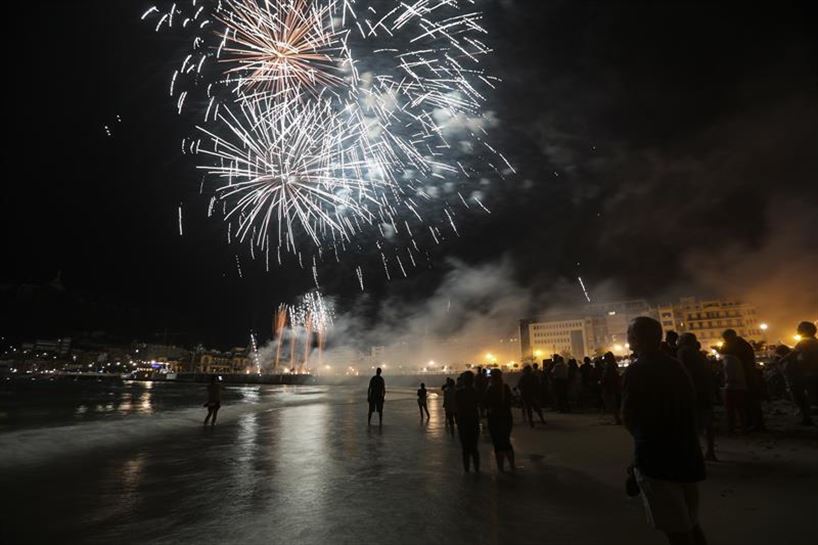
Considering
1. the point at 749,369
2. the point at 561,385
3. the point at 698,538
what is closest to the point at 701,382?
the point at 749,369

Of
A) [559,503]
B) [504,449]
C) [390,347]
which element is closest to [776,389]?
[504,449]

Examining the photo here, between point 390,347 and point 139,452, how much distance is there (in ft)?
424

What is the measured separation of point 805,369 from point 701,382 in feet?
12.2

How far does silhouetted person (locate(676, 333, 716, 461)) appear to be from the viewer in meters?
6.32

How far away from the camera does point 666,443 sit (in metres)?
2.77

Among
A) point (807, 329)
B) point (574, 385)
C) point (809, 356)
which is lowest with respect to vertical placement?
point (574, 385)

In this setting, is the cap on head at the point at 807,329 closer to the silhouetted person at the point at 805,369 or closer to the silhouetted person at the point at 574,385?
the silhouetted person at the point at 805,369

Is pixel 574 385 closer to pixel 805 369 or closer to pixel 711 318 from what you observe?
pixel 805 369

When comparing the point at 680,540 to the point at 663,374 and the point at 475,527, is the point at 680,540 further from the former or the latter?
the point at 475,527

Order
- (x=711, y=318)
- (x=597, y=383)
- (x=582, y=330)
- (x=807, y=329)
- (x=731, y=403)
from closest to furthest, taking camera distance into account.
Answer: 1. (x=731, y=403)
2. (x=807, y=329)
3. (x=597, y=383)
4. (x=711, y=318)
5. (x=582, y=330)

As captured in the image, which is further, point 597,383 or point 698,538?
point 597,383

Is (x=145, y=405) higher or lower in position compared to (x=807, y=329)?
lower

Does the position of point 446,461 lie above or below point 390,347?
below

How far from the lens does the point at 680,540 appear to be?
2.68 m
